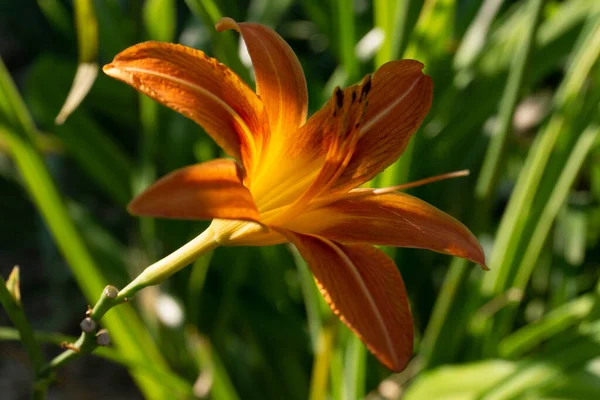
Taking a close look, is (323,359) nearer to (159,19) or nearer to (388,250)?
Result: (388,250)

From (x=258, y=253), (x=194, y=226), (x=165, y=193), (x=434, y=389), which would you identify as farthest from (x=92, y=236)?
(x=165, y=193)

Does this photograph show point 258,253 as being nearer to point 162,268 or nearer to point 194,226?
point 194,226

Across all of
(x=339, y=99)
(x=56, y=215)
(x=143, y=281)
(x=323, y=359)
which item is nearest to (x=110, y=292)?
(x=143, y=281)

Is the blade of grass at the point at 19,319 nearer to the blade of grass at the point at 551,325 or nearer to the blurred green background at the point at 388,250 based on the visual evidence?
the blurred green background at the point at 388,250

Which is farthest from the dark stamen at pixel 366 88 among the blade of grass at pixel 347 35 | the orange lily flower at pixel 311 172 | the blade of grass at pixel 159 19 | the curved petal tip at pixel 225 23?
the blade of grass at pixel 159 19

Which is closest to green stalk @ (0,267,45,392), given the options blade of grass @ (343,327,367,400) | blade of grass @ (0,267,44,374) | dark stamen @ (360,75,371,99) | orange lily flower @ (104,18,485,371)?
blade of grass @ (0,267,44,374)

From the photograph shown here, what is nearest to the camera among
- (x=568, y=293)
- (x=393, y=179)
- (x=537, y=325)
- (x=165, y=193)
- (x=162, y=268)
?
(x=165, y=193)

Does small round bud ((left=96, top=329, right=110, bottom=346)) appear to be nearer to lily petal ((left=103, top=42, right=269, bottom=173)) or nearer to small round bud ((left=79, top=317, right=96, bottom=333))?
small round bud ((left=79, top=317, right=96, bottom=333))
